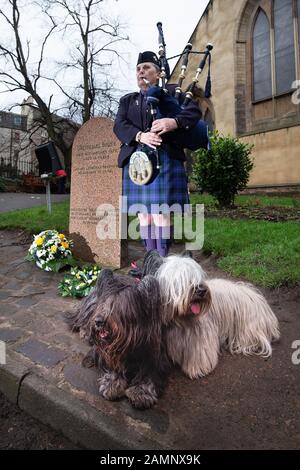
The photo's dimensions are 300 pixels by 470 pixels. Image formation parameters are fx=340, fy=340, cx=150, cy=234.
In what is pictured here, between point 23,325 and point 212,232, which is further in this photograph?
point 212,232

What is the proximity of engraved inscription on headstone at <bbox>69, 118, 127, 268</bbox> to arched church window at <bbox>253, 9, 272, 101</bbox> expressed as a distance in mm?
11006

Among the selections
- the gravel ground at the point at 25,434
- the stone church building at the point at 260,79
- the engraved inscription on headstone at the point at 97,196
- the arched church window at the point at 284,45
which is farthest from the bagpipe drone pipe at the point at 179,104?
the arched church window at the point at 284,45

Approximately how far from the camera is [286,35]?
1325cm

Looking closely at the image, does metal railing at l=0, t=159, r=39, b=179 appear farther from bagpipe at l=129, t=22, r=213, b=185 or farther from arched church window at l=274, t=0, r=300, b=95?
bagpipe at l=129, t=22, r=213, b=185

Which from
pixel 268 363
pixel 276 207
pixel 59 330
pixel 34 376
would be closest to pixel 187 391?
pixel 268 363

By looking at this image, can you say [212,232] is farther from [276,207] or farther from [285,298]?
[276,207]

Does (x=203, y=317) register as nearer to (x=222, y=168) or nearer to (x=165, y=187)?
(x=165, y=187)

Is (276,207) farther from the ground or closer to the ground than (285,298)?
farther from the ground

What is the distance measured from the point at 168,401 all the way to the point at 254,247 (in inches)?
140

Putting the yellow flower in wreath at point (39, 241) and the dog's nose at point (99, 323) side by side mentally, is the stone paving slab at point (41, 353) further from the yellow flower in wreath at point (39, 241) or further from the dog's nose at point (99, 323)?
the yellow flower in wreath at point (39, 241)

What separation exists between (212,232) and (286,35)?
11.3 metres

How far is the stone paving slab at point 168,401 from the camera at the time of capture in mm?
1814

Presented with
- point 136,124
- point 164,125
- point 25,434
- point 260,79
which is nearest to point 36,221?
point 136,124

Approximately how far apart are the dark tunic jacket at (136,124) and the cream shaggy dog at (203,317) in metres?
1.19
